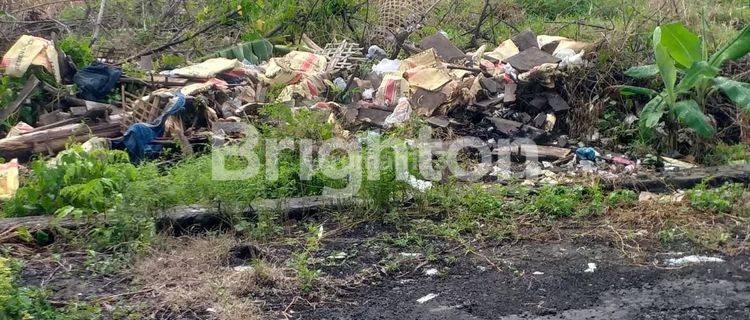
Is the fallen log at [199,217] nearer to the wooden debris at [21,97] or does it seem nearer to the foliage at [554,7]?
the wooden debris at [21,97]

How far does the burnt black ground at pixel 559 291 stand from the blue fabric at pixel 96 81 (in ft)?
15.0

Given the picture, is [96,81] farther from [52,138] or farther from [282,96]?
[282,96]

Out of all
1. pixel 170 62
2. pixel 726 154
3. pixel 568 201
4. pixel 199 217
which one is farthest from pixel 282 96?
pixel 726 154

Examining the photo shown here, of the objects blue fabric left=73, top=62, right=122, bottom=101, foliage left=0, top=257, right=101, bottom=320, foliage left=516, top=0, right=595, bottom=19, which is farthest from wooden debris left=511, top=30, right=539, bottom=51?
foliage left=0, top=257, right=101, bottom=320

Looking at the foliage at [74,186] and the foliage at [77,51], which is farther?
the foliage at [77,51]

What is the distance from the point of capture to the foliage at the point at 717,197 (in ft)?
18.9

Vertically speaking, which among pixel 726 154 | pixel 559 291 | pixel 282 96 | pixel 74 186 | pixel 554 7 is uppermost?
pixel 554 7

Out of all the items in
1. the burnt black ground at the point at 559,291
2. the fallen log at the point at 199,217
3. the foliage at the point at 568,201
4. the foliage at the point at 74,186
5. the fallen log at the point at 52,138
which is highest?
the fallen log at the point at 52,138

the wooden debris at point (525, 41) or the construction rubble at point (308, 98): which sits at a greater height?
the wooden debris at point (525, 41)

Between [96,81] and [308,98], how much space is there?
209 cm

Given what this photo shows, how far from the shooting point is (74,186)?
17.8ft

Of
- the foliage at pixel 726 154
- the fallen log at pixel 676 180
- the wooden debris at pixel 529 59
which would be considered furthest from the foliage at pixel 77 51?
the foliage at pixel 726 154

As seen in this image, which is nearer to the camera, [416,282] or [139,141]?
[416,282]

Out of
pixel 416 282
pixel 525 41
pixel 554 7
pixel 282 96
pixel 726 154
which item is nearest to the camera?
pixel 416 282
